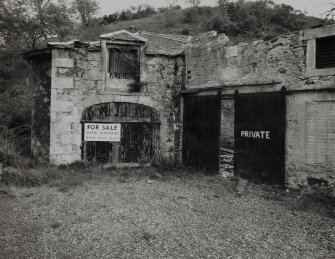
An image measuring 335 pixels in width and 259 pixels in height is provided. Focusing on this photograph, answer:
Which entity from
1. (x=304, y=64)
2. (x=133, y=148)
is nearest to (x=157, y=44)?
(x=133, y=148)

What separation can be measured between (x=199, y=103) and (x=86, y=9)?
32066mm

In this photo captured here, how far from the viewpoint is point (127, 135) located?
373 inches

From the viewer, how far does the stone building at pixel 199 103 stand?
666cm

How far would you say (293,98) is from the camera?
274 inches

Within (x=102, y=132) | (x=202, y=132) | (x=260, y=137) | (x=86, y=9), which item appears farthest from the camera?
(x=86, y=9)

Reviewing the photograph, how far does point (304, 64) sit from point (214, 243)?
4912 millimetres

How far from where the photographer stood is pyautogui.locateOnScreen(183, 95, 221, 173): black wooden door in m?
8.69

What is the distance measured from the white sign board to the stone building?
0.50 feet

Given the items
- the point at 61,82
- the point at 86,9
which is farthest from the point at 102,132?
the point at 86,9

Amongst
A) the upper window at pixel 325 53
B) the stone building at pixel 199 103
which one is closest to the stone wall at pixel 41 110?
the stone building at pixel 199 103

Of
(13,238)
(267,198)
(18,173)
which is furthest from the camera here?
(18,173)

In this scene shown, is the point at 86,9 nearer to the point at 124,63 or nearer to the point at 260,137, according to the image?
the point at 124,63

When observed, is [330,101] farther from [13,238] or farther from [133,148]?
[13,238]

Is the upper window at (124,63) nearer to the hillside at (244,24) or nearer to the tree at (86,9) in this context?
the hillside at (244,24)
